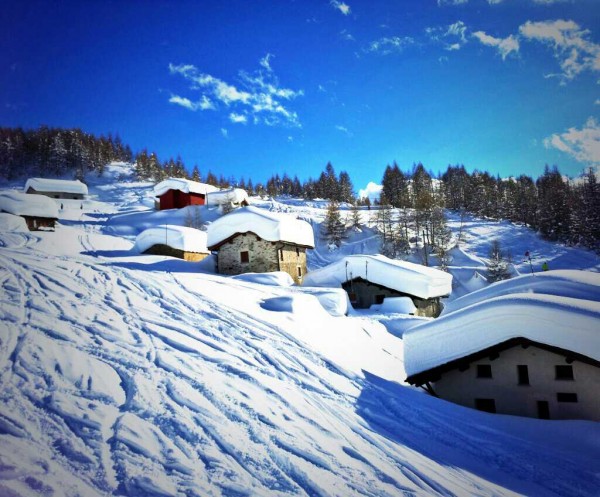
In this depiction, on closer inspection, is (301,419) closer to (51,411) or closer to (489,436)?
(51,411)

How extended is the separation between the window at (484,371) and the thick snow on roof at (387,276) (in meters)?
15.2

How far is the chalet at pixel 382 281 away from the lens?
25805 millimetres

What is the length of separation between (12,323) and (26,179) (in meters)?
60.8

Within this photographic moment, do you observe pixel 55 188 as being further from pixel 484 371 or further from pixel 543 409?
pixel 543 409

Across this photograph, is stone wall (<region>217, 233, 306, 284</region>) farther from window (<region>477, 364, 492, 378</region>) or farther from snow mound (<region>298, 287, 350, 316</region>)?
window (<region>477, 364, 492, 378</region>)

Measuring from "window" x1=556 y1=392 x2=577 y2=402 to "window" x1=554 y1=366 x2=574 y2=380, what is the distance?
1.38ft

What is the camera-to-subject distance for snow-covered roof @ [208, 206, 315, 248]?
24.5 m

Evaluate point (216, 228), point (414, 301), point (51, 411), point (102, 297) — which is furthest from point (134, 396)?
point (414, 301)

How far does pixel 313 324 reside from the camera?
546 inches

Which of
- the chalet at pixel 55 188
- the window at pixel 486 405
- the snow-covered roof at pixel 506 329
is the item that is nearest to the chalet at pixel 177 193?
the chalet at pixel 55 188

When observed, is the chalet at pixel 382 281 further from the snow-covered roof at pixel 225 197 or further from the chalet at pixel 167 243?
the snow-covered roof at pixel 225 197

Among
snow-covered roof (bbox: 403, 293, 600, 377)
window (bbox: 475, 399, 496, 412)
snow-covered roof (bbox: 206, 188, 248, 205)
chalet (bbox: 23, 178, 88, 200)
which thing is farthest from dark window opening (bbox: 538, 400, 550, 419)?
chalet (bbox: 23, 178, 88, 200)

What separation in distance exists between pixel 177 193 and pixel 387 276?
41431 mm

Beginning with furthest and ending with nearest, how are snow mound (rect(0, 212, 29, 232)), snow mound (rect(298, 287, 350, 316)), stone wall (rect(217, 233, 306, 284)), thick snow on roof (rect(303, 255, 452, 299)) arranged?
thick snow on roof (rect(303, 255, 452, 299)) < stone wall (rect(217, 233, 306, 284)) < snow mound (rect(298, 287, 350, 316)) < snow mound (rect(0, 212, 29, 232))
